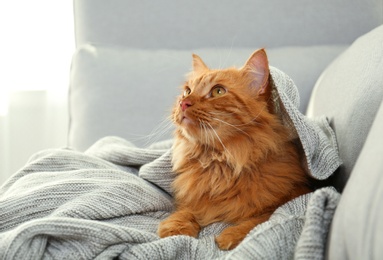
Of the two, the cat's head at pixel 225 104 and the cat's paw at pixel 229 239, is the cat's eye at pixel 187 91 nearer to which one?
the cat's head at pixel 225 104

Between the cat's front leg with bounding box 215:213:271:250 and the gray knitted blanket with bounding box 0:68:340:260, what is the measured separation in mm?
25

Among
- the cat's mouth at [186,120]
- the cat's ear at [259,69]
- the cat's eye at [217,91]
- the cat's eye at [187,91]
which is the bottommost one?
the cat's mouth at [186,120]

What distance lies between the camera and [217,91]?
1233mm

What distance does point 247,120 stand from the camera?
119 centimetres

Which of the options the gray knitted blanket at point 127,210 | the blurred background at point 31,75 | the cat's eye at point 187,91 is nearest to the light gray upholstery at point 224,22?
the blurred background at point 31,75

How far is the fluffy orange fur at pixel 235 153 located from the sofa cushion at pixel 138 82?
627 millimetres

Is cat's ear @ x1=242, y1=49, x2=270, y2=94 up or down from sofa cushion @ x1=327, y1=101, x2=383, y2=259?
up

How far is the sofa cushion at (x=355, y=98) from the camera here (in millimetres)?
1200

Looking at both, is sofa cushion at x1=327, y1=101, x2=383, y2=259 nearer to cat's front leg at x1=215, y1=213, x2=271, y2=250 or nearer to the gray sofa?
cat's front leg at x1=215, y1=213, x2=271, y2=250

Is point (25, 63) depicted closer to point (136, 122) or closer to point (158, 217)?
point (136, 122)

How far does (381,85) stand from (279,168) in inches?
12.0

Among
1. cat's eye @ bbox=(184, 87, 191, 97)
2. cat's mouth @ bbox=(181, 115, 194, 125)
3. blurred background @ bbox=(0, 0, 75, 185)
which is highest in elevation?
cat's eye @ bbox=(184, 87, 191, 97)

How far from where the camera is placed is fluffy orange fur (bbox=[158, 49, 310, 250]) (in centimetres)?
118

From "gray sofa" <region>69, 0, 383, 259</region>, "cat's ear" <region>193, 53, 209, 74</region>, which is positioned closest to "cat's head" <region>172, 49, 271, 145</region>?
"cat's ear" <region>193, 53, 209, 74</region>
